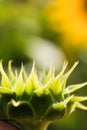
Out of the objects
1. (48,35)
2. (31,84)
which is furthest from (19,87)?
(48,35)

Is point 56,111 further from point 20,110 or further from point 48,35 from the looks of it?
point 48,35

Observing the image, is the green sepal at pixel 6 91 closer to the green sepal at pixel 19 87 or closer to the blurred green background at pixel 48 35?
the green sepal at pixel 19 87

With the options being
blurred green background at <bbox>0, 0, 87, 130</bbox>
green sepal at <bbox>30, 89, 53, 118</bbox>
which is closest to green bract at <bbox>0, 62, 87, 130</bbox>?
green sepal at <bbox>30, 89, 53, 118</bbox>

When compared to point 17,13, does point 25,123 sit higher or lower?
higher

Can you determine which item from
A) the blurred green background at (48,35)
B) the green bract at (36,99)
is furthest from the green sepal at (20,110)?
the blurred green background at (48,35)

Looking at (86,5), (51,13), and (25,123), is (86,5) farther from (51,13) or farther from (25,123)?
(25,123)

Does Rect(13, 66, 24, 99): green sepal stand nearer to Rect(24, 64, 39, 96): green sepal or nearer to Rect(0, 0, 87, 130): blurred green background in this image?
Rect(24, 64, 39, 96): green sepal

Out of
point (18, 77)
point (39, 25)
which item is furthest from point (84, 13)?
point (18, 77)
